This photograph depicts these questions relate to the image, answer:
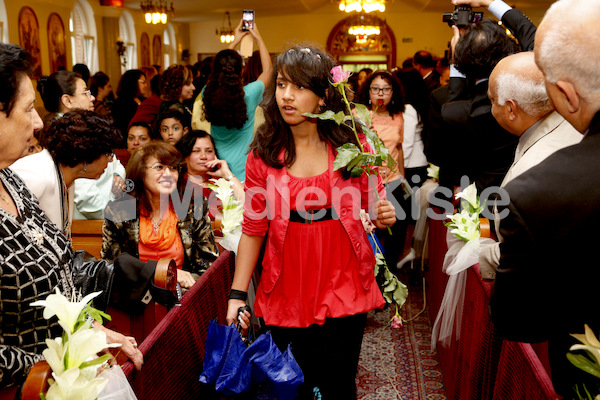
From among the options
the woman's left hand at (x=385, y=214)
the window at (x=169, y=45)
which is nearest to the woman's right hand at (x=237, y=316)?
the woman's left hand at (x=385, y=214)

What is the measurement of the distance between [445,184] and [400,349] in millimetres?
1251

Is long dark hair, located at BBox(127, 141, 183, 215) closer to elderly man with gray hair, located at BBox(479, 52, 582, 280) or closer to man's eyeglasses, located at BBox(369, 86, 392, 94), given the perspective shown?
elderly man with gray hair, located at BBox(479, 52, 582, 280)

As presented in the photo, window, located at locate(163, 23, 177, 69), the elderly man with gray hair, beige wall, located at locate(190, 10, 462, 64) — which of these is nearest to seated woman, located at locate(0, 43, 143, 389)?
the elderly man with gray hair

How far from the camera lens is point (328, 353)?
2.15 meters

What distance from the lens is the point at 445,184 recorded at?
424cm

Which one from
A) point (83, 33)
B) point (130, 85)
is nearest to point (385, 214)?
point (130, 85)

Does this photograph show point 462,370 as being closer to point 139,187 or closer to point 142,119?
point 139,187

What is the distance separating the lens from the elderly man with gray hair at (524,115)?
1.90 m

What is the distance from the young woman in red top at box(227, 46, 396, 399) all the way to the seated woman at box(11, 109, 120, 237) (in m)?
0.78

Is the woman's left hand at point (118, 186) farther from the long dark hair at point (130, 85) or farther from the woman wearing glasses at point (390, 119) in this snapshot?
the long dark hair at point (130, 85)

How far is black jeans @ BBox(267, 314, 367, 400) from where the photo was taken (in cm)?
214

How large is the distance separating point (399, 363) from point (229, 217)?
1.54 m

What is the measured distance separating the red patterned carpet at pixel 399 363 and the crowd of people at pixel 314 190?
46.3 inches

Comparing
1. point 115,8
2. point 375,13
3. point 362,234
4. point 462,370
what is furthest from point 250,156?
point 375,13
